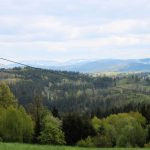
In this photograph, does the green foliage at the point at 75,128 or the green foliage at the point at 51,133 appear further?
the green foliage at the point at 75,128

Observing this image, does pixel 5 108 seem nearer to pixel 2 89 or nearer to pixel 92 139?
pixel 2 89

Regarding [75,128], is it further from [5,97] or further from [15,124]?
[5,97]

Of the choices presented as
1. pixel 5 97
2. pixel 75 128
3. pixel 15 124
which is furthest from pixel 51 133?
pixel 75 128

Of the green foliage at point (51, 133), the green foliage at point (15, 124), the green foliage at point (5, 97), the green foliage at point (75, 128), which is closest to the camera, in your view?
the green foliage at point (15, 124)

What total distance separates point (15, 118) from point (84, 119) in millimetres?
21806

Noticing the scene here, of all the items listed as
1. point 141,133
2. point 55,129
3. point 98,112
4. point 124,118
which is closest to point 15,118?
point 55,129

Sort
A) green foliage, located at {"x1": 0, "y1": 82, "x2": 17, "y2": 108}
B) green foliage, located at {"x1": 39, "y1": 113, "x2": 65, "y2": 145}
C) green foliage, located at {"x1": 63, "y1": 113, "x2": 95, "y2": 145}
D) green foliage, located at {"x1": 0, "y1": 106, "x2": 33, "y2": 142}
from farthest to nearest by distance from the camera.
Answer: green foliage, located at {"x1": 63, "y1": 113, "x2": 95, "y2": 145}
green foliage, located at {"x1": 0, "y1": 82, "x2": 17, "y2": 108}
green foliage, located at {"x1": 39, "y1": 113, "x2": 65, "y2": 145}
green foliage, located at {"x1": 0, "y1": 106, "x2": 33, "y2": 142}

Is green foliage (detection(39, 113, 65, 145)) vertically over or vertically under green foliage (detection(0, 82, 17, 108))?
under

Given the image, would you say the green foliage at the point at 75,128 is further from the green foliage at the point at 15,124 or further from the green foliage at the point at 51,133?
the green foliage at the point at 15,124

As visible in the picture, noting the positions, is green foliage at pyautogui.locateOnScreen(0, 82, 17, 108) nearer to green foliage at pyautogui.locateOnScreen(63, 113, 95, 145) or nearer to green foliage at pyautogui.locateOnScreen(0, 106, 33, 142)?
green foliage at pyautogui.locateOnScreen(0, 106, 33, 142)

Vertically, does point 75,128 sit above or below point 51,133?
below

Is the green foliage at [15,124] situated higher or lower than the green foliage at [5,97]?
lower

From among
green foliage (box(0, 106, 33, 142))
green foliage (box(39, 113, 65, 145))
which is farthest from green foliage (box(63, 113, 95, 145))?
green foliage (box(0, 106, 33, 142))

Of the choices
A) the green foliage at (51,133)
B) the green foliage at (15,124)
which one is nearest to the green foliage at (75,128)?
the green foliage at (51,133)
